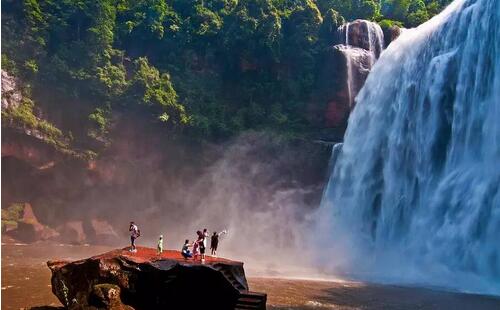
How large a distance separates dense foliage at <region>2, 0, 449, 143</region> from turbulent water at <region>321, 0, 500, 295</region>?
764 cm

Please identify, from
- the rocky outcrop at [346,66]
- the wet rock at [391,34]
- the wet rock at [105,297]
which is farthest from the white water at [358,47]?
the wet rock at [105,297]

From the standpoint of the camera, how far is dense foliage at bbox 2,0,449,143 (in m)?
36.7

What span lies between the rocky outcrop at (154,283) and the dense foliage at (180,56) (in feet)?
79.6

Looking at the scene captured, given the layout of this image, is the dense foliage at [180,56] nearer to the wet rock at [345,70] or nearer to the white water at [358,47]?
the wet rock at [345,70]

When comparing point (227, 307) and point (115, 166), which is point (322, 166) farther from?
point (227, 307)

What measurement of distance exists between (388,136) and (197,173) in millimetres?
15074

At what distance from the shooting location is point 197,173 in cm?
3797

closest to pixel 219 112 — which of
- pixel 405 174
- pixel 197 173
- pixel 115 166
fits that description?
pixel 197 173

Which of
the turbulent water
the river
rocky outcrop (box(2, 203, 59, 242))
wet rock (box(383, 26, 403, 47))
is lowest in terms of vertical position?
the river

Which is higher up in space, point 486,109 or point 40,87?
point 40,87

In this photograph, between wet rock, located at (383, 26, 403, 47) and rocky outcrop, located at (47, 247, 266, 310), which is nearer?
rocky outcrop, located at (47, 247, 266, 310)

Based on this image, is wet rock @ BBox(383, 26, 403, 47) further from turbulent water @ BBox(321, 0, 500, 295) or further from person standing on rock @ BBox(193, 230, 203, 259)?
person standing on rock @ BBox(193, 230, 203, 259)

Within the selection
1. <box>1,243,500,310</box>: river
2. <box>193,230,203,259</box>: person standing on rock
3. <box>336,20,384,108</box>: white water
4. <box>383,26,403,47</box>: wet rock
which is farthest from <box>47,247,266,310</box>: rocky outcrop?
<box>383,26,403,47</box>: wet rock

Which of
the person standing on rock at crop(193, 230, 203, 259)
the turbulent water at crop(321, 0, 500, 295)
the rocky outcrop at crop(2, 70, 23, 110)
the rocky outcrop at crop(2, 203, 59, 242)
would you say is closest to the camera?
the person standing on rock at crop(193, 230, 203, 259)
